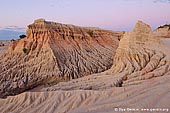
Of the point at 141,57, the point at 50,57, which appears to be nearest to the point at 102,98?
the point at 141,57

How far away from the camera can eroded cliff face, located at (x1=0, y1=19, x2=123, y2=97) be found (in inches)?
551

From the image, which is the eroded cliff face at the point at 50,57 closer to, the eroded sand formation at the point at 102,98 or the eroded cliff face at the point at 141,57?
the eroded cliff face at the point at 141,57

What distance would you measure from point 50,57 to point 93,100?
10524mm

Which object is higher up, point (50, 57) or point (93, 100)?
point (93, 100)

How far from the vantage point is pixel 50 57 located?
15391 mm

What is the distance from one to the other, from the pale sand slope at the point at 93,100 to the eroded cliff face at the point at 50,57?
6916 mm

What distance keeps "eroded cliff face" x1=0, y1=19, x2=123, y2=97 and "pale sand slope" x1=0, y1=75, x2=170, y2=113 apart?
6.92m

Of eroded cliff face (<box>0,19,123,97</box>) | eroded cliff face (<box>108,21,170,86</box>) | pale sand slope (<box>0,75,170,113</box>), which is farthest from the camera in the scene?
eroded cliff face (<box>0,19,123,97</box>)

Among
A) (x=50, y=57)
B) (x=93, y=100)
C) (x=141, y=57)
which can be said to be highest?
(x=141, y=57)

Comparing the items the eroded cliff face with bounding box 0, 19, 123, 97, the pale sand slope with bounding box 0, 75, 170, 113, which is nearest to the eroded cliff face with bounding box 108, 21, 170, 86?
the pale sand slope with bounding box 0, 75, 170, 113

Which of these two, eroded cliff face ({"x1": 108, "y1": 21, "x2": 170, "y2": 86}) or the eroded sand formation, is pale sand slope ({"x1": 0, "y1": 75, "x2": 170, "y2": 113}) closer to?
the eroded sand formation

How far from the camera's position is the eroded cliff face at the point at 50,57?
13992 millimetres

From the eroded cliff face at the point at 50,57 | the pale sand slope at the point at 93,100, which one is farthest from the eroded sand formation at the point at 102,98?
the eroded cliff face at the point at 50,57

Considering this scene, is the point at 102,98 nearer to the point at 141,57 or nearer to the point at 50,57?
the point at 141,57
